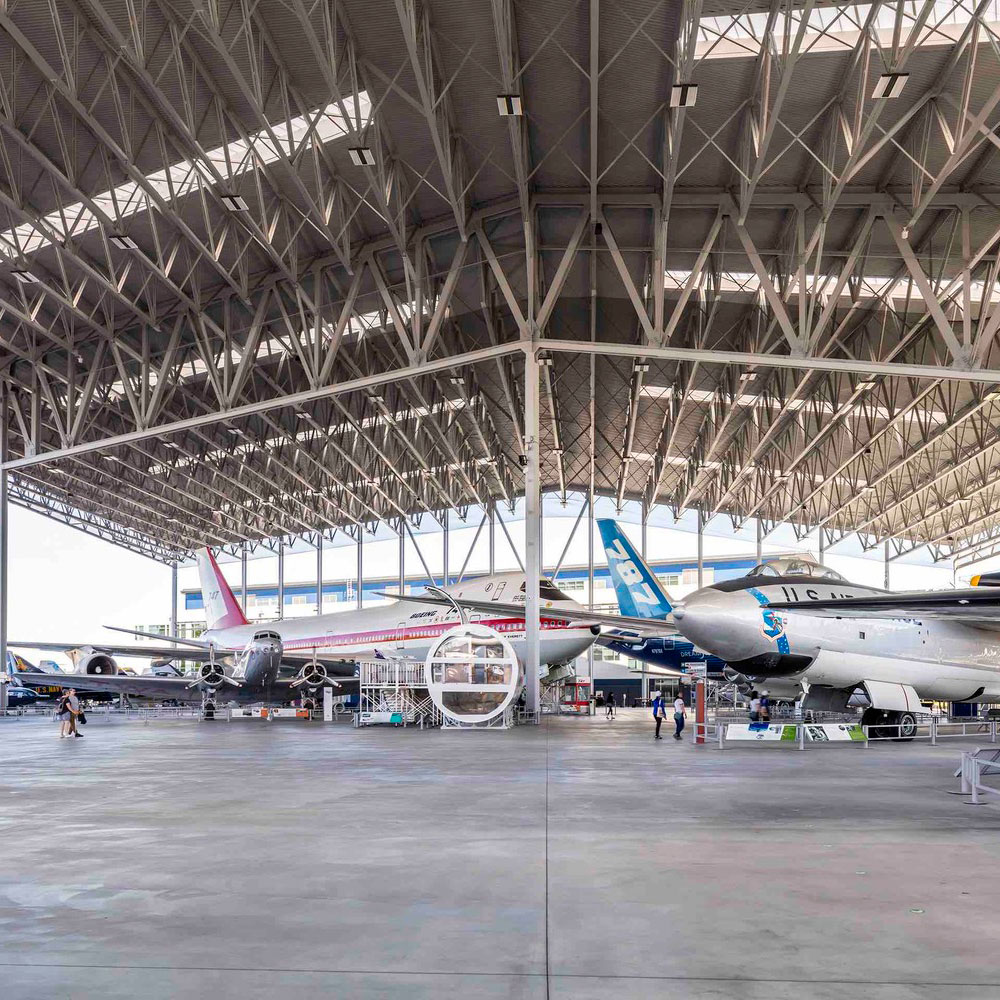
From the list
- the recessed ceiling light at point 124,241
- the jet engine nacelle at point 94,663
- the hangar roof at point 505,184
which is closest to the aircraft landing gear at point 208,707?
the jet engine nacelle at point 94,663

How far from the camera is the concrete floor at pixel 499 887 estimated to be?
4.80 metres

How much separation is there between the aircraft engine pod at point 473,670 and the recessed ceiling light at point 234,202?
41.1 feet

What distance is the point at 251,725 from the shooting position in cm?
3089

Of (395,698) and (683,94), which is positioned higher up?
(683,94)

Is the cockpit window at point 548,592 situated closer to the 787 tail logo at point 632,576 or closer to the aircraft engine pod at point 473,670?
the 787 tail logo at point 632,576

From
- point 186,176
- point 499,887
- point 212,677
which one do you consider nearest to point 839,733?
point 499,887

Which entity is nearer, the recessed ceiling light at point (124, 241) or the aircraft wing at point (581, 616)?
the recessed ceiling light at point (124, 241)

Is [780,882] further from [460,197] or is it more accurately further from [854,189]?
[854,189]

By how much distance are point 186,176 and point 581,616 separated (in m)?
17.3

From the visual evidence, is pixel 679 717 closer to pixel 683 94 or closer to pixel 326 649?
pixel 683 94

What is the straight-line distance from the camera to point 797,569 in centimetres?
2281

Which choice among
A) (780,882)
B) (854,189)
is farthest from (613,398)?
(780,882)

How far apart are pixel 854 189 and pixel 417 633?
20954 millimetres

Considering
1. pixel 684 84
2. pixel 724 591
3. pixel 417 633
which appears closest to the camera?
pixel 684 84
